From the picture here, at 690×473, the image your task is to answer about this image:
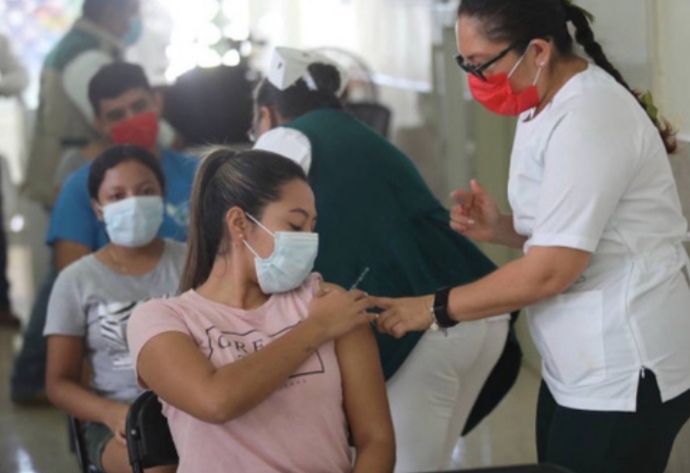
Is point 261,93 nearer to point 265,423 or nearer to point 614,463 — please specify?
point 265,423

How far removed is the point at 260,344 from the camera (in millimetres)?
2146

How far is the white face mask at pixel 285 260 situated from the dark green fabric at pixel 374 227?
51 cm

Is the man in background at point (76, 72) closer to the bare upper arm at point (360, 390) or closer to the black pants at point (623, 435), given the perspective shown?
the bare upper arm at point (360, 390)

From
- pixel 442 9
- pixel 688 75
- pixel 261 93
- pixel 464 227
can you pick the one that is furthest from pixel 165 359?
pixel 442 9

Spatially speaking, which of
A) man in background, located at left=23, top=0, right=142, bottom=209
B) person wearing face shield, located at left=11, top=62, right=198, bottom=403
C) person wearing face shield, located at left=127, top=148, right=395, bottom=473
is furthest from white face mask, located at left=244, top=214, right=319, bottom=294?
man in background, located at left=23, top=0, right=142, bottom=209

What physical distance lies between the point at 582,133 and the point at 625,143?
0.23 ft

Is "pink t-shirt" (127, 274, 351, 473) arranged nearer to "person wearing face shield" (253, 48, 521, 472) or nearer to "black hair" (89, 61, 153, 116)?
"person wearing face shield" (253, 48, 521, 472)

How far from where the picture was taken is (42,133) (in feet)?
17.5

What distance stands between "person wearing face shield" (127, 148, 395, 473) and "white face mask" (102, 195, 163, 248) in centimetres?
80

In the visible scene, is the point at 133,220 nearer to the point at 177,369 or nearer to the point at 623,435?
the point at 177,369

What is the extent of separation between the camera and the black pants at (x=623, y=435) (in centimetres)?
205

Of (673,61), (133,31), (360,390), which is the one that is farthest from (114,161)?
(133,31)

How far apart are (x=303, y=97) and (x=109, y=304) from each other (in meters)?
0.66

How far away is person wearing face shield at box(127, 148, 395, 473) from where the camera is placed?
2057 mm
